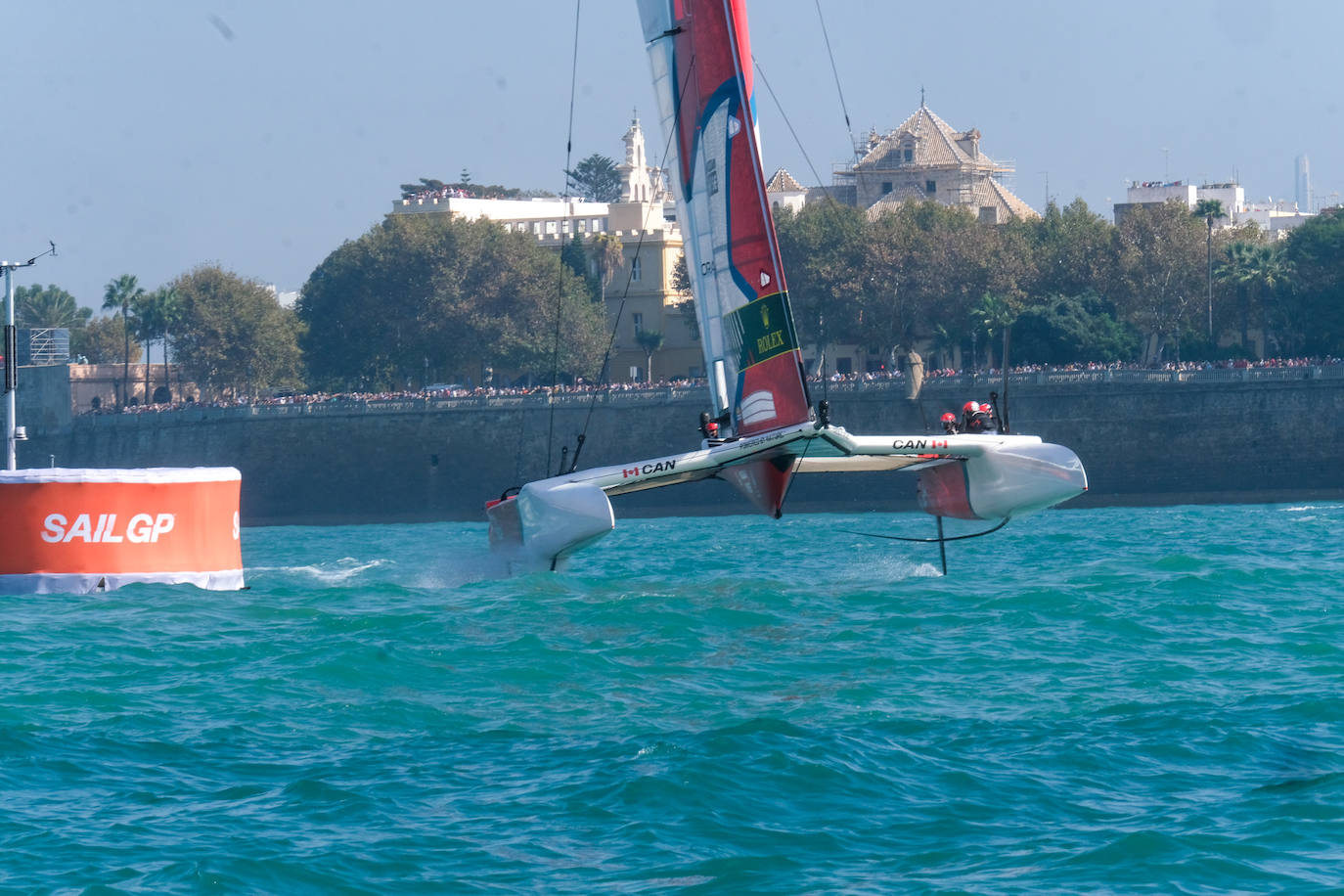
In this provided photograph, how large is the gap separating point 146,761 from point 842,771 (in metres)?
3.84

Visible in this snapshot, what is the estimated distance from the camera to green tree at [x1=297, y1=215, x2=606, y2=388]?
63875mm

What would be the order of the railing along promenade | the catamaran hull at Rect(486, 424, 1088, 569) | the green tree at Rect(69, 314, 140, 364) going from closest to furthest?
the catamaran hull at Rect(486, 424, 1088, 569), the railing along promenade, the green tree at Rect(69, 314, 140, 364)

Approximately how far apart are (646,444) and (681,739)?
42.0 metres

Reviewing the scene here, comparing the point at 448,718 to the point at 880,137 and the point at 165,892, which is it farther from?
the point at 880,137

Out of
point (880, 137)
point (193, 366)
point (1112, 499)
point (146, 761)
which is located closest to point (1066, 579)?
point (146, 761)

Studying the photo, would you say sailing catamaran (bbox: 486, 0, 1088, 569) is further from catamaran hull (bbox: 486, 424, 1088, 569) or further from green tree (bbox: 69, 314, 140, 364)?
green tree (bbox: 69, 314, 140, 364)

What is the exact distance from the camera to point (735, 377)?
57.9 ft

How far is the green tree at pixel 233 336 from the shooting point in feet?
222

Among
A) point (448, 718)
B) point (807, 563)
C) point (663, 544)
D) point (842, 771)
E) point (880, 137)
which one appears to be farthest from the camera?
point (880, 137)

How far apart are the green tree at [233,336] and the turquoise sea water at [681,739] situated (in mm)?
50516

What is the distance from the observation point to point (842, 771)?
30.8ft

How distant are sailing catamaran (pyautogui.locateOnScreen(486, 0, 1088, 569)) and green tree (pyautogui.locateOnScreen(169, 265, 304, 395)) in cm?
5165

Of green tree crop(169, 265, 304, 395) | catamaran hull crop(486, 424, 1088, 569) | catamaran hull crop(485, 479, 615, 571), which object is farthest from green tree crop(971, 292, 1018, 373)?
catamaran hull crop(485, 479, 615, 571)

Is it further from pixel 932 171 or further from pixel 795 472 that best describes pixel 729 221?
pixel 932 171
